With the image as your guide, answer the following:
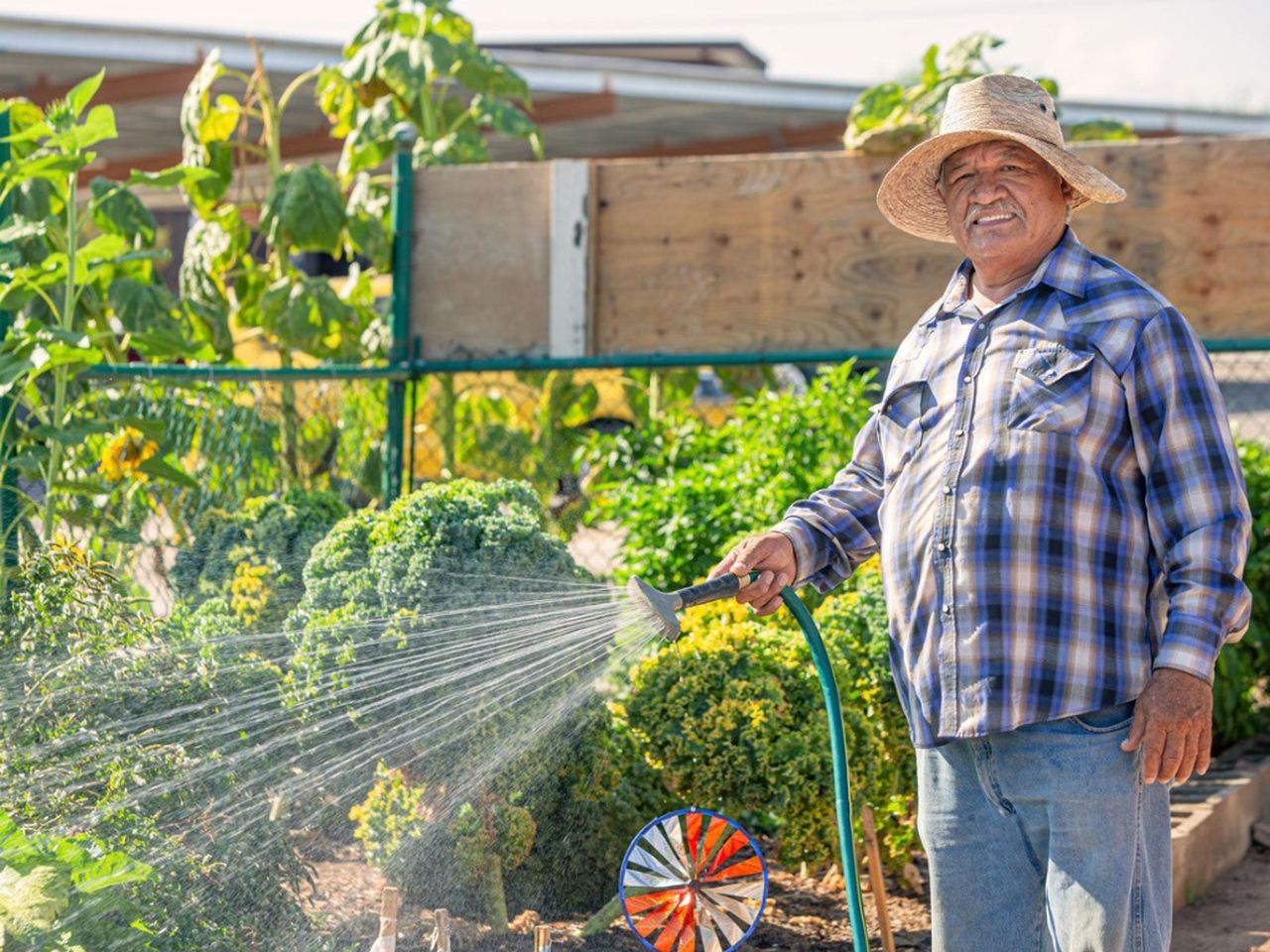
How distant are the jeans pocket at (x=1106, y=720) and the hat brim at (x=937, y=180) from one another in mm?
848

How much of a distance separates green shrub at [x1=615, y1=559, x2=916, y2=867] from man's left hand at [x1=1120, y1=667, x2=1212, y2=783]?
4.26ft

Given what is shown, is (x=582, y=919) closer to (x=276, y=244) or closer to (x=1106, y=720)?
(x=1106, y=720)

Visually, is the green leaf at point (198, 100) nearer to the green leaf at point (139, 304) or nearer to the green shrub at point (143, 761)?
the green leaf at point (139, 304)

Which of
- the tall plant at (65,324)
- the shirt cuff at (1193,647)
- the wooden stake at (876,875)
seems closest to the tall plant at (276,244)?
the tall plant at (65,324)

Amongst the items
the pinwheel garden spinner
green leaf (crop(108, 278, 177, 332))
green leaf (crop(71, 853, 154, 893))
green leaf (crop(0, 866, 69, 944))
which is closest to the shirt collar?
the pinwheel garden spinner

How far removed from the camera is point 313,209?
19.0 ft

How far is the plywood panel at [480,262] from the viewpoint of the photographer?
587 cm

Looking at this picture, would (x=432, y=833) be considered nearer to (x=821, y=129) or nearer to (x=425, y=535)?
(x=425, y=535)

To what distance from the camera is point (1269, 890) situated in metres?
4.61

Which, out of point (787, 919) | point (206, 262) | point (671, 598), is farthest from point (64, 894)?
point (206, 262)

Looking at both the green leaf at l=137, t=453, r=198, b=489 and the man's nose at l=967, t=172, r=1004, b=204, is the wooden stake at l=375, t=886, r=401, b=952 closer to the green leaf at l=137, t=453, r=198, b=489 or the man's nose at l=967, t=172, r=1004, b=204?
the man's nose at l=967, t=172, r=1004, b=204

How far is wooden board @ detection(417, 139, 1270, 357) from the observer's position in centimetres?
564

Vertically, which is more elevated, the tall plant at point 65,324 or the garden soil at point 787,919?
the tall plant at point 65,324

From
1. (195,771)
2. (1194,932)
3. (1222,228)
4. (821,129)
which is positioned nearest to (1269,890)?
(1194,932)
